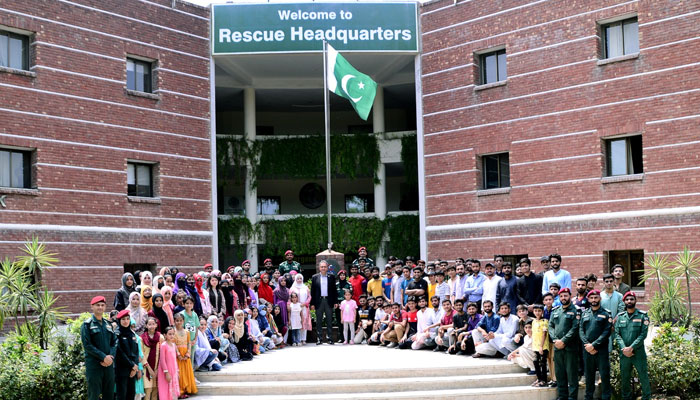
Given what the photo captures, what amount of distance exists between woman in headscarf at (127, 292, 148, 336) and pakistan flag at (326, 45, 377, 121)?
1225cm

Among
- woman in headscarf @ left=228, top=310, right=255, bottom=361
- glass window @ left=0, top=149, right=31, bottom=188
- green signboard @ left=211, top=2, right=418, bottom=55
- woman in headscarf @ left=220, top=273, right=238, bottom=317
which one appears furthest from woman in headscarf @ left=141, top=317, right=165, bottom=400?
green signboard @ left=211, top=2, right=418, bottom=55

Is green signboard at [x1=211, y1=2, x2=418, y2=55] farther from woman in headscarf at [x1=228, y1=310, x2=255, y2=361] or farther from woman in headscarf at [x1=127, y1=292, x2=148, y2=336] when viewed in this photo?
woman in headscarf at [x1=127, y1=292, x2=148, y2=336]

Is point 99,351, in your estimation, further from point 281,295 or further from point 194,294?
point 281,295

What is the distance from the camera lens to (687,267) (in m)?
21.1

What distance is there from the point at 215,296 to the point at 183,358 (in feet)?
9.12

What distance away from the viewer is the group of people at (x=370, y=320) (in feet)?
45.7

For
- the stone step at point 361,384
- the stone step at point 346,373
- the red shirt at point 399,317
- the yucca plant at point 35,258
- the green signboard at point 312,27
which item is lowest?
the stone step at point 361,384

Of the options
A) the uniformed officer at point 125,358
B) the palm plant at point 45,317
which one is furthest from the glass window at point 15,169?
the uniformed officer at point 125,358

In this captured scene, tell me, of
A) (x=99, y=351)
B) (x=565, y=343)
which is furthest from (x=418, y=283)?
(x=99, y=351)

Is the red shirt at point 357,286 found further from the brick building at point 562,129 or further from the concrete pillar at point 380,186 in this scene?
the concrete pillar at point 380,186

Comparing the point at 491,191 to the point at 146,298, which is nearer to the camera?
the point at 146,298

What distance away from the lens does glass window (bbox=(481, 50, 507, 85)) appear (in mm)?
27125

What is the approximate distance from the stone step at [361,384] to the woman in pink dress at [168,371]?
1.00 meters

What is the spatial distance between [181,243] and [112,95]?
5110 mm
